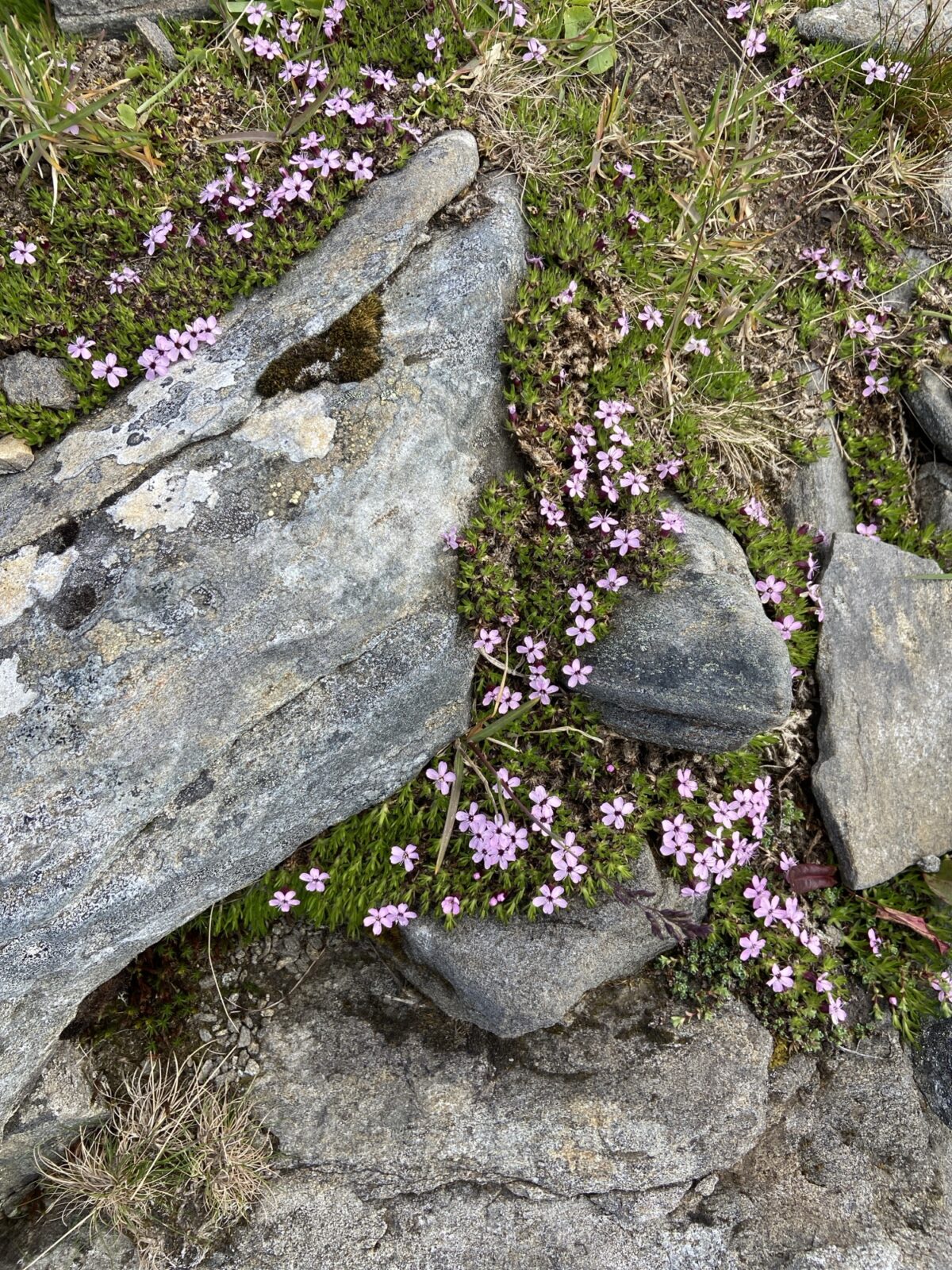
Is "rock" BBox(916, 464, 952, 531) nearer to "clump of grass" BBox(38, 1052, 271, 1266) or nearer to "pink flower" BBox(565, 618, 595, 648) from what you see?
"pink flower" BBox(565, 618, 595, 648)

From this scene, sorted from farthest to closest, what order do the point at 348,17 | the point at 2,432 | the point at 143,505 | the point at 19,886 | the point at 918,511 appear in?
the point at 918,511, the point at 348,17, the point at 2,432, the point at 143,505, the point at 19,886

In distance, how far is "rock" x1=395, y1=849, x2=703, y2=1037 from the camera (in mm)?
4242

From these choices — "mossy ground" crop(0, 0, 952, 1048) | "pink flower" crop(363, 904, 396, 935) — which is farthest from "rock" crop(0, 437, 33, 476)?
"pink flower" crop(363, 904, 396, 935)

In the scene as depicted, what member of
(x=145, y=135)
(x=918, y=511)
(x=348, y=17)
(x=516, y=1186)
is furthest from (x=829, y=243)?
(x=516, y=1186)

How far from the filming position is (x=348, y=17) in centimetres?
499

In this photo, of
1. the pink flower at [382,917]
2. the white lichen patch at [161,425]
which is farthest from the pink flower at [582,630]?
the white lichen patch at [161,425]

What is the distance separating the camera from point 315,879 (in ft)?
14.7

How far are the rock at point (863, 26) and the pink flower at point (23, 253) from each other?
16.6 ft

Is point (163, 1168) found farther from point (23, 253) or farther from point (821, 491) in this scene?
point (821, 491)

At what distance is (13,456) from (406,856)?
2.89 meters

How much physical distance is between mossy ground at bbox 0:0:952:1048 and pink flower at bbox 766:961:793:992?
0.30ft

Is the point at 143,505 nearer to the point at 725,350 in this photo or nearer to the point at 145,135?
the point at 145,135

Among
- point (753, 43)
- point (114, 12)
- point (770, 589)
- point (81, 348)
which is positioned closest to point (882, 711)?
point (770, 589)

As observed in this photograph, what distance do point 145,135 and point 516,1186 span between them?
5712mm
